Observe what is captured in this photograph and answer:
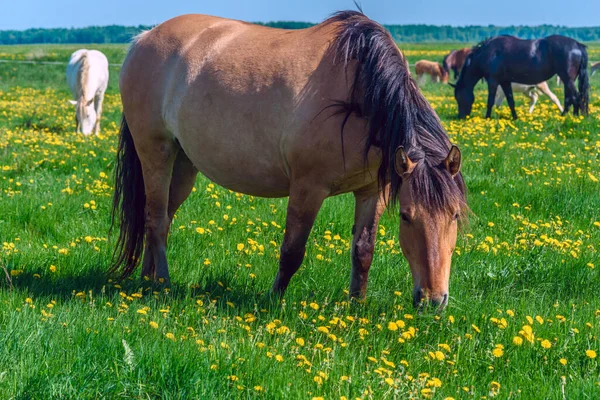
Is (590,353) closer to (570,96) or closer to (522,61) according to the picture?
(570,96)

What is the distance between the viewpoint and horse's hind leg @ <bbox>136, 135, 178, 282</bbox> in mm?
5348

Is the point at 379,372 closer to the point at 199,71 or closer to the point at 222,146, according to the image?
the point at 222,146

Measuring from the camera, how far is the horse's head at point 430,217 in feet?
12.1

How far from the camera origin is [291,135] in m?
4.37

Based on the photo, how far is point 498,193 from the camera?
7383mm

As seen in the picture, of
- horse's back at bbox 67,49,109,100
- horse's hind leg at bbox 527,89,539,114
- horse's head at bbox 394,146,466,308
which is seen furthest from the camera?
horse's hind leg at bbox 527,89,539,114

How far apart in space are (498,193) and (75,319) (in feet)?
16.2

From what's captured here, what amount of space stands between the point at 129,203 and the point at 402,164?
8.38 feet

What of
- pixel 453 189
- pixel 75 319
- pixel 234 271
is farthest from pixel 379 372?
pixel 234 271

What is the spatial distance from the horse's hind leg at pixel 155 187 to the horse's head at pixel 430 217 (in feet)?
7.07

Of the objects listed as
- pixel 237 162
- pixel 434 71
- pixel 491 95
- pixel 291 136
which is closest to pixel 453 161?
pixel 291 136

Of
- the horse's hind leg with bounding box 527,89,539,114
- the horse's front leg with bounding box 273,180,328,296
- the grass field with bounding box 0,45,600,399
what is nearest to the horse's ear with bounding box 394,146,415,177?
the horse's front leg with bounding box 273,180,328,296

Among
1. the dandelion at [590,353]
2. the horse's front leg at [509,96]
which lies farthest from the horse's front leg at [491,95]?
the dandelion at [590,353]

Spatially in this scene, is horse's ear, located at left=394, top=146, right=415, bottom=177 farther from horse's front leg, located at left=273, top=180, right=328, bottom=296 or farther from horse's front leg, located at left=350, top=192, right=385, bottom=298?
horse's front leg, located at left=350, top=192, right=385, bottom=298
